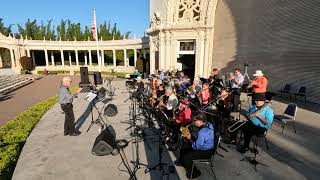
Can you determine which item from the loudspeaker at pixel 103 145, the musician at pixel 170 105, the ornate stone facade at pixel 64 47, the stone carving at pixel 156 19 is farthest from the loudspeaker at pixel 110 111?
the ornate stone facade at pixel 64 47

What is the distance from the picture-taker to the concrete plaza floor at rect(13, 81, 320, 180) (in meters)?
5.89

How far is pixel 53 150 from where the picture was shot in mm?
7465

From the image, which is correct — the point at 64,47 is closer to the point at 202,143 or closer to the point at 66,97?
the point at 66,97

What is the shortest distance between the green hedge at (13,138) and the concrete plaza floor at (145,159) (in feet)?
0.63

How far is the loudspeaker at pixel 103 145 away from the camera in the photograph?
6.70m

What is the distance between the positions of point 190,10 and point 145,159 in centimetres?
1920

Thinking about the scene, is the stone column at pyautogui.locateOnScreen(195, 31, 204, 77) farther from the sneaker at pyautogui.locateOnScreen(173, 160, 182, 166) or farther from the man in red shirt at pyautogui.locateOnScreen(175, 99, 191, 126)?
the sneaker at pyautogui.locateOnScreen(173, 160, 182, 166)

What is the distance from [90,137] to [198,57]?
16.7 meters

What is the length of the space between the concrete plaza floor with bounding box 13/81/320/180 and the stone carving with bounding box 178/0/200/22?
52.9ft

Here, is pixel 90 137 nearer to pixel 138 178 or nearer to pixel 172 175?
pixel 138 178

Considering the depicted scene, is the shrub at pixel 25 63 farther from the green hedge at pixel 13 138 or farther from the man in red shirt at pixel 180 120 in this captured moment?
the man in red shirt at pixel 180 120

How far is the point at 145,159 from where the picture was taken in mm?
6738

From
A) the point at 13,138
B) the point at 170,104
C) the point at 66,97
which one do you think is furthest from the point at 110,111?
the point at 13,138

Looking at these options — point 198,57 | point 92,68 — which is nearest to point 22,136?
point 198,57
